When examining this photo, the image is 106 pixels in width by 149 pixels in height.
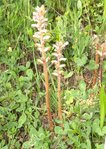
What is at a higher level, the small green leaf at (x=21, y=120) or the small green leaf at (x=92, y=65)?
the small green leaf at (x=92, y=65)

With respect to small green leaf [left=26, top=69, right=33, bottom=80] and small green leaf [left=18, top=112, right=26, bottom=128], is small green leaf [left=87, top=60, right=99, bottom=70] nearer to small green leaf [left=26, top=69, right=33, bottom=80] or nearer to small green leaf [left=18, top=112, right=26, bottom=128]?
small green leaf [left=26, top=69, right=33, bottom=80]

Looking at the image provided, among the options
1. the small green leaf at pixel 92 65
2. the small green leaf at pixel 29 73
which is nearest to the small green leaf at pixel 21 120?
the small green leaf at pixel 29 73

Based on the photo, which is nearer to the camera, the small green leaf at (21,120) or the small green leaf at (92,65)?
the small green leaf at (21,120)

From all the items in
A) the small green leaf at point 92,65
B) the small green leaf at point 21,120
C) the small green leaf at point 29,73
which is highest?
the small green leaf at point 92,65

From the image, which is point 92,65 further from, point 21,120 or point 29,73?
point 21,120

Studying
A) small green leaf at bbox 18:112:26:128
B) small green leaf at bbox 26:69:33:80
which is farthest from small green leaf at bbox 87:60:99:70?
small green leaf at bbox 18:112:26:128

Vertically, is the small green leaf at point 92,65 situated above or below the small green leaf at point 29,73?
above

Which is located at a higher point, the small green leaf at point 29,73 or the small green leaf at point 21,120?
the small green leaf at point 29,73

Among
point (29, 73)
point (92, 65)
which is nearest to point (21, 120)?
point (29, 73)

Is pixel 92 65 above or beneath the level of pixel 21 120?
above

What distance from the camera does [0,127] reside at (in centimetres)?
259

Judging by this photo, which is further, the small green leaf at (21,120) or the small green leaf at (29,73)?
the small green leaf at (29,73)

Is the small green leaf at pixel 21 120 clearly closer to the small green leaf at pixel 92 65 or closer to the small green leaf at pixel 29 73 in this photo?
the small green leaf at pixel 29 73

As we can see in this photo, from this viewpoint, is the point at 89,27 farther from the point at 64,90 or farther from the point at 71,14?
the point at 64,90
